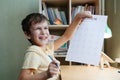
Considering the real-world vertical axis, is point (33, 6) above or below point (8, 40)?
above

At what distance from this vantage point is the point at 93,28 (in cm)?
138

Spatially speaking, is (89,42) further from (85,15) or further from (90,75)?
(90,75)

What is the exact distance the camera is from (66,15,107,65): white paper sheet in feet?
4.36

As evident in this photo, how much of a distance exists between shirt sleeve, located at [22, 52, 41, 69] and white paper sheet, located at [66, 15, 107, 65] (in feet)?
0.85

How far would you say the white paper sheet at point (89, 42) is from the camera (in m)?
1.33

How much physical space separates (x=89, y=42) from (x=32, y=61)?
1.25 ft

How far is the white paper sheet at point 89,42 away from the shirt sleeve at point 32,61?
0.85ft

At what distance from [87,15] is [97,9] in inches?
45.5

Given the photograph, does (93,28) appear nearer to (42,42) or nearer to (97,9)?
(42,42)

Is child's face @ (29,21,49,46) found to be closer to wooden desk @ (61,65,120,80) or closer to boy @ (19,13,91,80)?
boy @ (19,13,91,80)

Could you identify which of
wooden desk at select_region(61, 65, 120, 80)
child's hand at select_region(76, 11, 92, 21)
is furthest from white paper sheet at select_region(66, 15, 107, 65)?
wooden desk at select_region(61, 65, 120, 80)

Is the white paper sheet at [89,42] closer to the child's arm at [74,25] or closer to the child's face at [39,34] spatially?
the child's arm at [74,25]

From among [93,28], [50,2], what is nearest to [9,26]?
[50,2]

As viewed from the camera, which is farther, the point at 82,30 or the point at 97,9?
the point at 97,9
